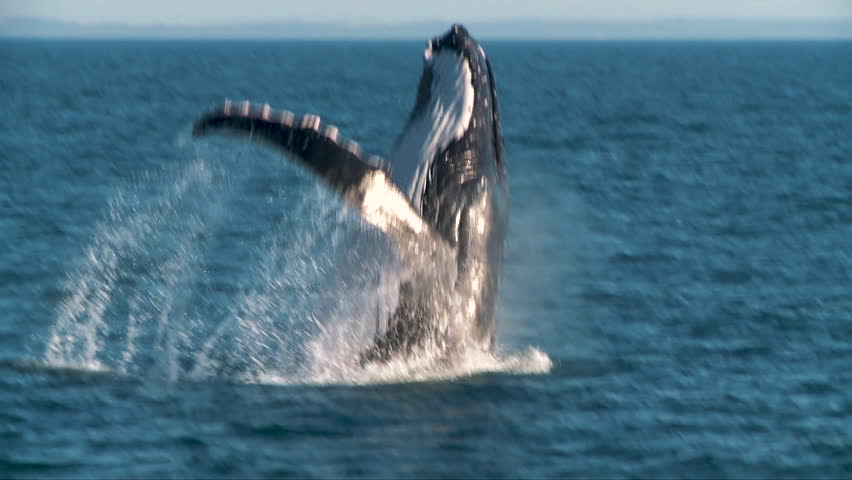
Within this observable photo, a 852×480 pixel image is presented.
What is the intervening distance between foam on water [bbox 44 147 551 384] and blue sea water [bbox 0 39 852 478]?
54 mm

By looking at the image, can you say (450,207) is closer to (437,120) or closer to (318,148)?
(437,120)

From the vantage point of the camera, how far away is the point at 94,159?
42.0m

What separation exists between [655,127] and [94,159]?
28514mm

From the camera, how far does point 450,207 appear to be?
1630 cm

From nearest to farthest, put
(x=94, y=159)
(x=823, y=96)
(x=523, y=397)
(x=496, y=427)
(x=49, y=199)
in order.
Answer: (x=496, y=427)
(x=523, y=397)
(x=49, y=199)
(x=94, y=159)
(x=823, y=96)

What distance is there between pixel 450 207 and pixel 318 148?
249 cm

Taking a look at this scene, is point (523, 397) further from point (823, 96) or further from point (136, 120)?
point (823, 96)

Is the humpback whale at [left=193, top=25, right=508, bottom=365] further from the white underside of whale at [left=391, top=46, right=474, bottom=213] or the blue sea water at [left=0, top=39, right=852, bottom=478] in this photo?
the blue sea water at [left=0, top=39, right=852, bottom=478]

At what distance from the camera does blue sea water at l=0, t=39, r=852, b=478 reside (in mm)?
14289

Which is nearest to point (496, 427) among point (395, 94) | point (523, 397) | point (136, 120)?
point (523, 397)

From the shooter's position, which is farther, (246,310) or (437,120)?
(246,310)

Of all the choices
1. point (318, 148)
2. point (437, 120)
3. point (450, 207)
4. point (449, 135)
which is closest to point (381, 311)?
point (450, 207)

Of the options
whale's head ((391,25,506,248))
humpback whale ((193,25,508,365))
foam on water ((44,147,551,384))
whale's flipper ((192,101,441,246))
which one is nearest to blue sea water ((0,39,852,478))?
foam on water ((44,147,551,384))

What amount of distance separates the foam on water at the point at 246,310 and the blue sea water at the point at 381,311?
2.1 inches
